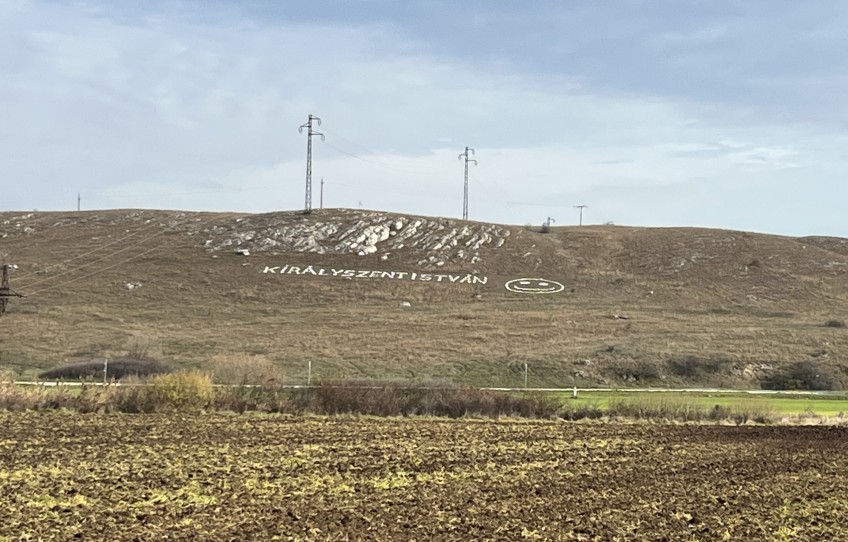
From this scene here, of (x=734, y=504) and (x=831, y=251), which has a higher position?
(x=831, y=251)

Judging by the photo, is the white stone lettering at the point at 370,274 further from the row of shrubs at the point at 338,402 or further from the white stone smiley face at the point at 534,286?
the row of shrubs at the point at 338,402

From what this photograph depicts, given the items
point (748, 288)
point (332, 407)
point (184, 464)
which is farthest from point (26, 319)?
point (748, 288)

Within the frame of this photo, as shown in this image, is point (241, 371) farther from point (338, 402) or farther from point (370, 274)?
point (370, 274)

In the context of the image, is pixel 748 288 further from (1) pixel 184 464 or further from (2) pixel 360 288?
(1) pixel 184 464

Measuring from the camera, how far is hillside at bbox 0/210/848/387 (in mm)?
57688

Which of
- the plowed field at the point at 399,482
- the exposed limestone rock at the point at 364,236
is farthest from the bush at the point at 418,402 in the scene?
the exposed limestone rock at the point at 364,236

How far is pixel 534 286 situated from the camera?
8975 cm

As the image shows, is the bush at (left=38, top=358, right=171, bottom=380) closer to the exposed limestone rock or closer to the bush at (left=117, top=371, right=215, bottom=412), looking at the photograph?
the bush at (left=117, top=371, right=215, bottom=412)

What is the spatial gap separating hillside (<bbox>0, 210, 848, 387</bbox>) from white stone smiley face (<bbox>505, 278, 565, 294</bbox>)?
411mm

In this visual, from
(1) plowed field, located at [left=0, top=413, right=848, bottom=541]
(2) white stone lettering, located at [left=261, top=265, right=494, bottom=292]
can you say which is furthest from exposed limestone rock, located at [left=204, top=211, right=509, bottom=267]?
(1) plowed field, located at [left=0, top=413, right=848, bottom=541]

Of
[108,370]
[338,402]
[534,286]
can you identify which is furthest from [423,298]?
[338,402]

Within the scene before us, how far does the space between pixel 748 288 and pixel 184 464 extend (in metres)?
77.8

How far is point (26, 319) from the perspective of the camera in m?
67.6

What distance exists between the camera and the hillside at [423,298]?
5769cm
